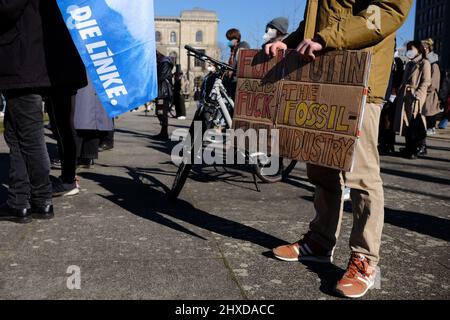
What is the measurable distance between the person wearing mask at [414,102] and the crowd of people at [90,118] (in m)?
3.49

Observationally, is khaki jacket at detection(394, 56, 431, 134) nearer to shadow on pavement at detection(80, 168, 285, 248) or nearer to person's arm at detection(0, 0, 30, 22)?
shadow on pavement at detection(80, 168, 285, 248)

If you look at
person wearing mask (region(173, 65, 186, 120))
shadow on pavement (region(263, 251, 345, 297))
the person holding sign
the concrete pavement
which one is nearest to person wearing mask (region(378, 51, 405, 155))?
the concrete pavement

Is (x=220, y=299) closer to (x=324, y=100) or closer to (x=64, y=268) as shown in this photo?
(x=64, y=268)

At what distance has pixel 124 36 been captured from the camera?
2.98 metres

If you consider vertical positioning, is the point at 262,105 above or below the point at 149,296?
above

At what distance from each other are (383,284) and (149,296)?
120cm

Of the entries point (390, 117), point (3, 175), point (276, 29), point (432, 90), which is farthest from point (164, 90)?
point (3, 175)

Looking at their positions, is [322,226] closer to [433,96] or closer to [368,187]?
[368,187]

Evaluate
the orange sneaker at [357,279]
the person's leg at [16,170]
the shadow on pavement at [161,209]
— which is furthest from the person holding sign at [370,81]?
the person's leg at [16,170]

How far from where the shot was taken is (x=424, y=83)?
7.66 metres

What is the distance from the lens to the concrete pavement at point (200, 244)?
234 cm

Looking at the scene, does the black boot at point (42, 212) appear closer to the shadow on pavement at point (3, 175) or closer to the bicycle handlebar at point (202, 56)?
the shadow on pavement at point (3, 175)

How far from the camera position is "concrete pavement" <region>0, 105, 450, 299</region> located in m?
2.34
